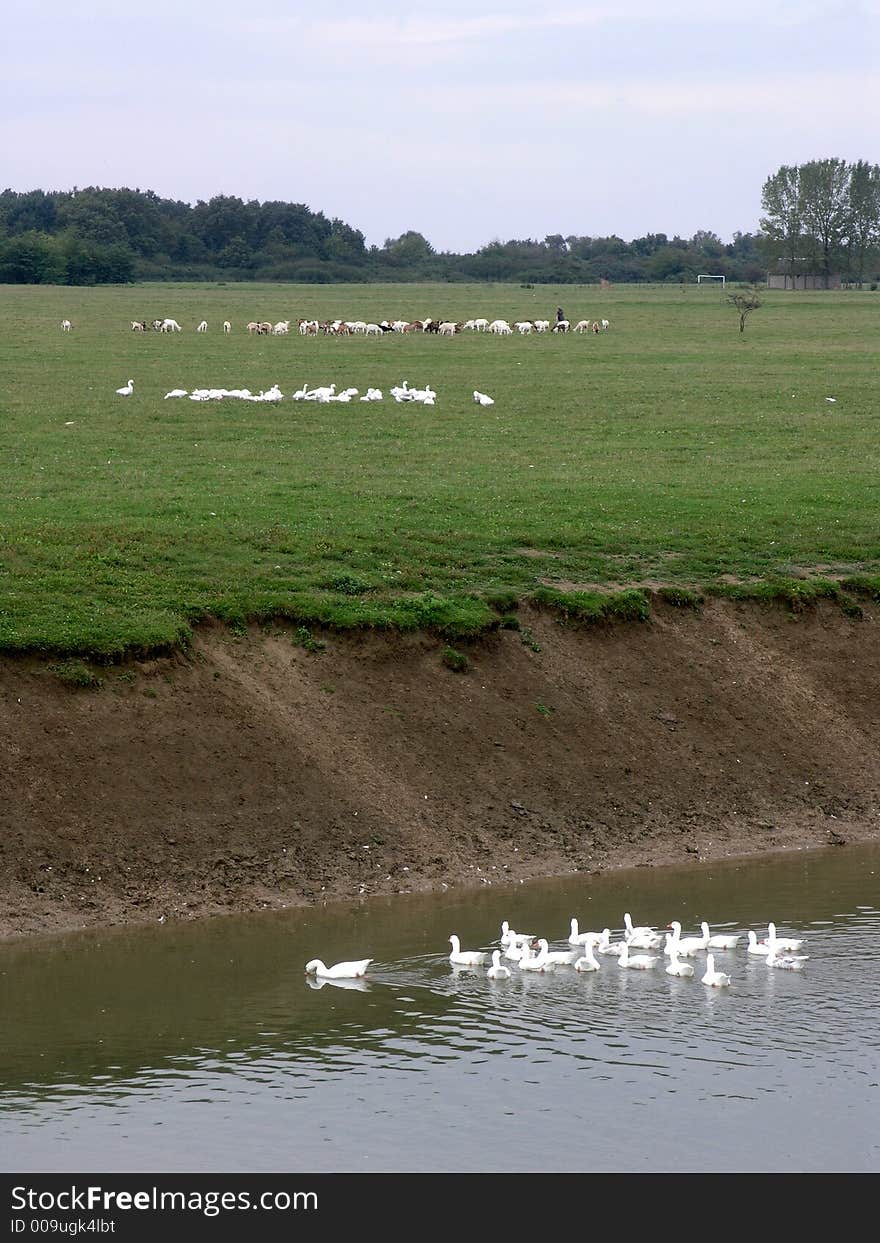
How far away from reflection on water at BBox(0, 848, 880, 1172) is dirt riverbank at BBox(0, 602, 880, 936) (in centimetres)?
124

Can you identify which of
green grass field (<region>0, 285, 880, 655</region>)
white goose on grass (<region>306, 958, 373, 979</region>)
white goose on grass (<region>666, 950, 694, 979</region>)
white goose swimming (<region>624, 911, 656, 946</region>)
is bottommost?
white goose on grass (<region>666, 950, 694, 979</region>)

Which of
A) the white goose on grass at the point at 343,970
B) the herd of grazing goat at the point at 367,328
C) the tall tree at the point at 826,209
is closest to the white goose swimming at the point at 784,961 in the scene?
the white goose on grass at the point at 343,970

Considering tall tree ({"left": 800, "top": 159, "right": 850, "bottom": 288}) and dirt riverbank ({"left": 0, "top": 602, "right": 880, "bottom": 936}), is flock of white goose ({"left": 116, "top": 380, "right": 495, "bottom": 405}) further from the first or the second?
tall tree ({"left": 800, "top": 159, "right": 850, "bottom": 288})

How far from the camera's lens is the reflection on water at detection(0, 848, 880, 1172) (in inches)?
502

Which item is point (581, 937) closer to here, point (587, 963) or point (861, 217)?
point (587, 963)

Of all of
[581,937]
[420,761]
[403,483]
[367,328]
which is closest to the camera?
[581,937]

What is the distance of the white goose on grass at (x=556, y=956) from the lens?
55.4 ft

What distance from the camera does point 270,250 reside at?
167750 mm

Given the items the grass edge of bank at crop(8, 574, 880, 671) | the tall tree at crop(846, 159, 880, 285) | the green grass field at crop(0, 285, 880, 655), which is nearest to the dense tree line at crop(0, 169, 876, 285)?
the tall tree at crop(846, 159, 880, 285)

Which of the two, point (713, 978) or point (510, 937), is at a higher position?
point (510, 937)

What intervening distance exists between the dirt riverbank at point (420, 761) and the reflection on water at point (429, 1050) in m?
1.24

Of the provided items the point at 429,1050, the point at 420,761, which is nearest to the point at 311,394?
the point at 420,761

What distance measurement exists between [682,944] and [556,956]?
4.49 ft
